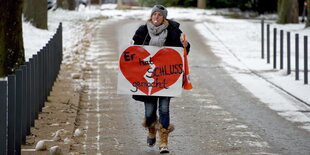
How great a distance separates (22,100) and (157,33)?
5.68ft

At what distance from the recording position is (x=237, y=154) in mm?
9391

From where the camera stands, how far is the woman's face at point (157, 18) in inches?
363

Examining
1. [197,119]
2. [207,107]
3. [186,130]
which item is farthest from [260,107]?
[186,130]

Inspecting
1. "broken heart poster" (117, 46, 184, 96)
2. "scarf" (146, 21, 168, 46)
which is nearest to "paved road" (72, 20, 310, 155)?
"broken heart poster" (117, 46, 184, 96)

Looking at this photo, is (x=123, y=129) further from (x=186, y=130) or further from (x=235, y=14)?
(x=235, y=14)

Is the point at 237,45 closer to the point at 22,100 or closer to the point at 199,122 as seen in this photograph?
the point at 199,122

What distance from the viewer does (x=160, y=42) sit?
31.2ft

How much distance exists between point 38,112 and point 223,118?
278 cm

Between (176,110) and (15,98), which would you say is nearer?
(15,98)

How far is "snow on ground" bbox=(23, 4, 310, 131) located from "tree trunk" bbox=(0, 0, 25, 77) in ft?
15.5

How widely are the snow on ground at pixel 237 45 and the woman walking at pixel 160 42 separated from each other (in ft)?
9.29

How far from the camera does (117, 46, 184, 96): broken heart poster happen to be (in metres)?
9.60

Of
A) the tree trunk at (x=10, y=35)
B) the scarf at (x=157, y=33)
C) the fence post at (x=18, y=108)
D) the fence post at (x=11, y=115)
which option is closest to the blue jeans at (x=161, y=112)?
the scarf at (x=157, y=33)

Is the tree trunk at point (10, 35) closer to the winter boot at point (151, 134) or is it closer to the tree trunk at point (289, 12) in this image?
the winter boot at point (151, 134)
